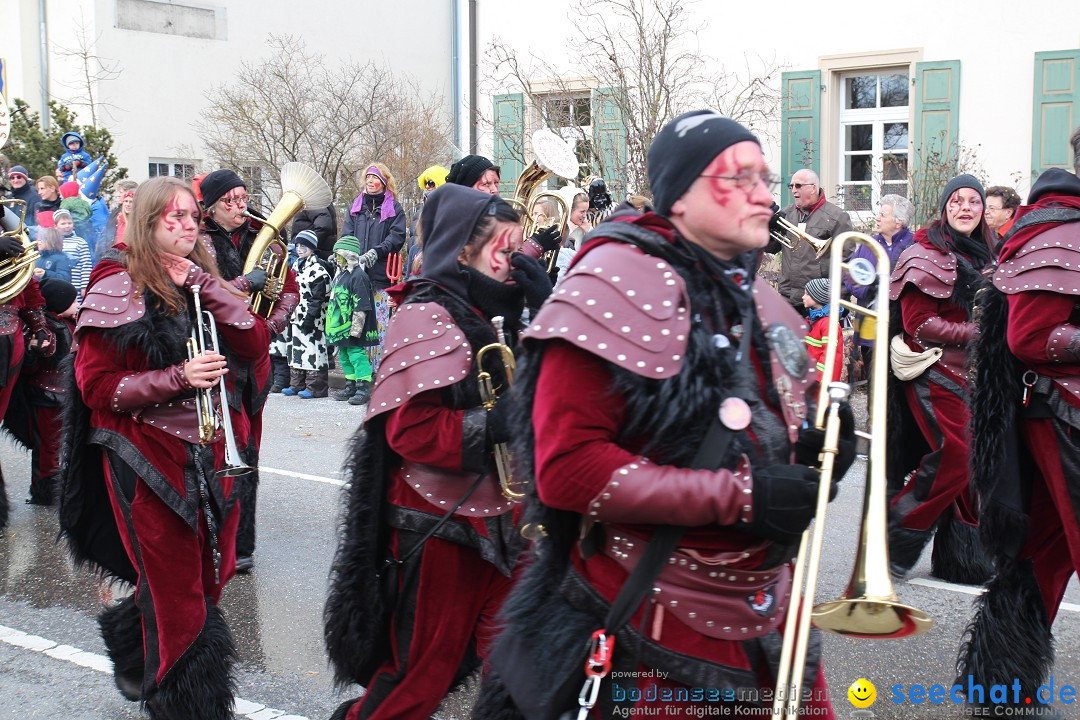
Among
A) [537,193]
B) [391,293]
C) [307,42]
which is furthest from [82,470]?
[307,42]

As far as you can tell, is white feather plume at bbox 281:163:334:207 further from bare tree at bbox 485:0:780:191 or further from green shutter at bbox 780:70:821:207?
green shutter at bbox 780:70:821:207

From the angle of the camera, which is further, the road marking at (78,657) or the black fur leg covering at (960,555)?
the black fur leg covering at (960,555)

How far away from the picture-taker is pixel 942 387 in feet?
18.6

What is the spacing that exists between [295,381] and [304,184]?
6.65 metres

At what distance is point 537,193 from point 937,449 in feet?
7.87

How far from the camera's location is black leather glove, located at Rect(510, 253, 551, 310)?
353cm

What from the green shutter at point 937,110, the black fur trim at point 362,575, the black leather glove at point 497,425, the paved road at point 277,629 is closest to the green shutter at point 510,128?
the green shutter at point 937,110

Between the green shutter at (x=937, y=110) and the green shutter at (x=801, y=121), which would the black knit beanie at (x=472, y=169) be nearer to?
the green shutter at (x=937, y=110)

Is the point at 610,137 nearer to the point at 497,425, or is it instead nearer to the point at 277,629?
the point at 277,629

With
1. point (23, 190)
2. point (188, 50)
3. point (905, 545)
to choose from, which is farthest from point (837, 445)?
point (188, 50)

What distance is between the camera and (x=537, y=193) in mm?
6250

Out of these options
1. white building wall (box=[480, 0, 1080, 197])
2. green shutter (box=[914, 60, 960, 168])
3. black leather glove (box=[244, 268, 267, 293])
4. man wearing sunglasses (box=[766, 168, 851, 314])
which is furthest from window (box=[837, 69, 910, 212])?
black leather glove (box=[244, 268, 267, 293])

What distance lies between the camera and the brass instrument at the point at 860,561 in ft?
6.97

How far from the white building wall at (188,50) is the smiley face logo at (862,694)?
1946cm
